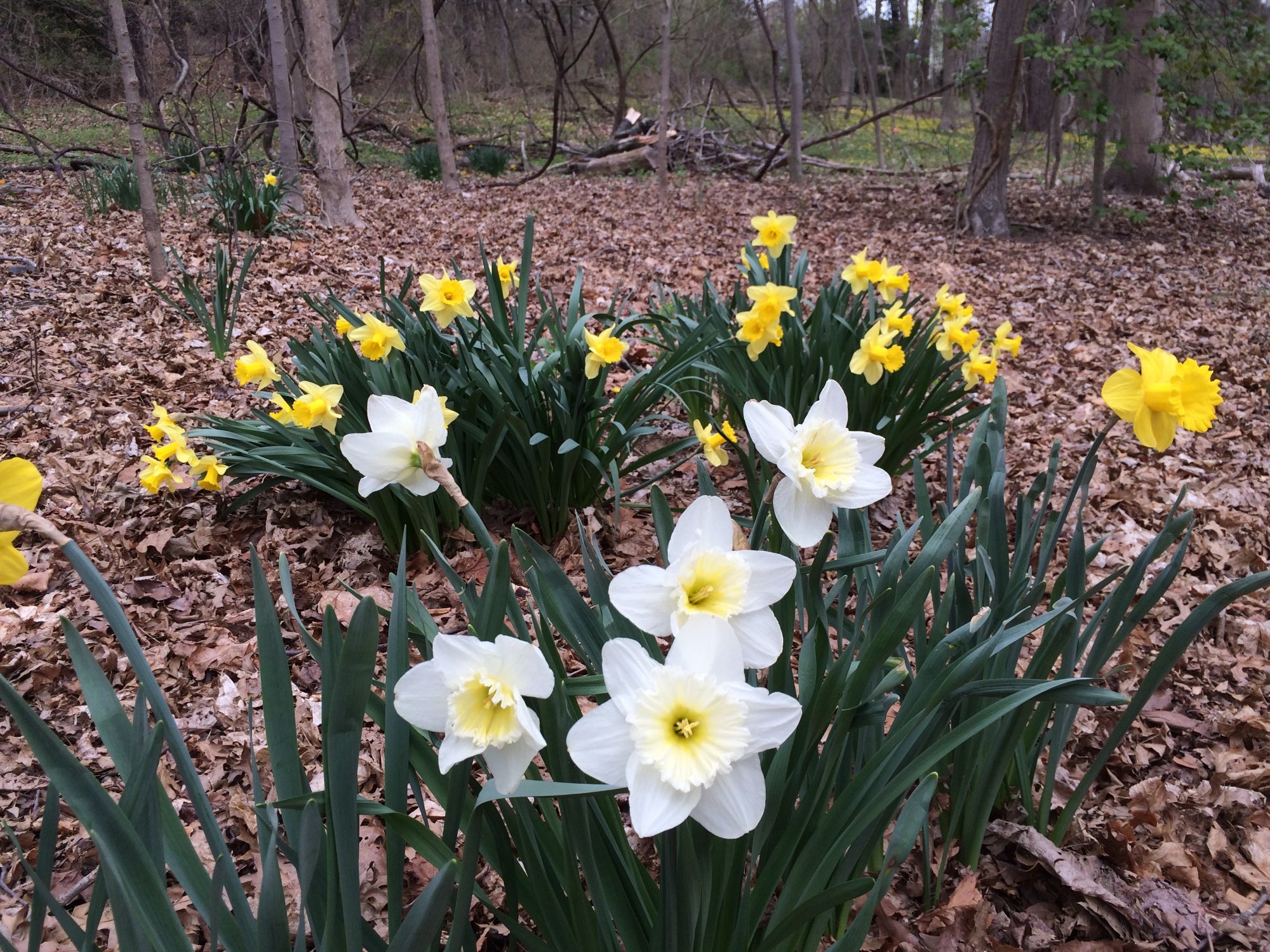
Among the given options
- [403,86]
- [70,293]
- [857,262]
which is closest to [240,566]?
[857,262]

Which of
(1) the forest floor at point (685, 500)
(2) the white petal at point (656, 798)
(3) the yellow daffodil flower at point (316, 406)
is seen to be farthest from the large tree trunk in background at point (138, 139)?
(2) the white petal at point (656, 798)

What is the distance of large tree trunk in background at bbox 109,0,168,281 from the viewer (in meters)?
4.09

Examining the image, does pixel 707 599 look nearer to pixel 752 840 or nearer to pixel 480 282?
pixel 752 840

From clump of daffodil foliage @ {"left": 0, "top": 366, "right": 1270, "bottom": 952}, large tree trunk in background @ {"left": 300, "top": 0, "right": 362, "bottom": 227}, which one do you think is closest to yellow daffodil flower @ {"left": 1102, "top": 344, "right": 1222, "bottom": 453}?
clump of daffodil foliage @ {"left": 0, "top": 366, "right": 1270, "bottom": 952}

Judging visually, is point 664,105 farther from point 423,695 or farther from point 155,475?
point 423,695

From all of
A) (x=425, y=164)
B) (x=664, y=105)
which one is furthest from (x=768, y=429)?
(x=425, y=164)

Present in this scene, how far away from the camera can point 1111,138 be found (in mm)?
8461

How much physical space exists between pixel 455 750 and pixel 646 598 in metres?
0.23

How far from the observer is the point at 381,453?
102 cm

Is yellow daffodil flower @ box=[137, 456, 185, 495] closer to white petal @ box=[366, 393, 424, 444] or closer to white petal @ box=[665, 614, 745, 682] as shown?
white petal @ box=[366, 393, 424, 444]

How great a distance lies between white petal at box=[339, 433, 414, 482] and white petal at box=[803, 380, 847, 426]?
496 mm

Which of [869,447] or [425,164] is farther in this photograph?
[425,164]

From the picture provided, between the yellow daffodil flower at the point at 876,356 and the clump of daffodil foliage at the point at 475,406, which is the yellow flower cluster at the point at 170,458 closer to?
the clump of daffodil foliage at the point at 475,406

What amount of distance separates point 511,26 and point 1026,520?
2041cm
